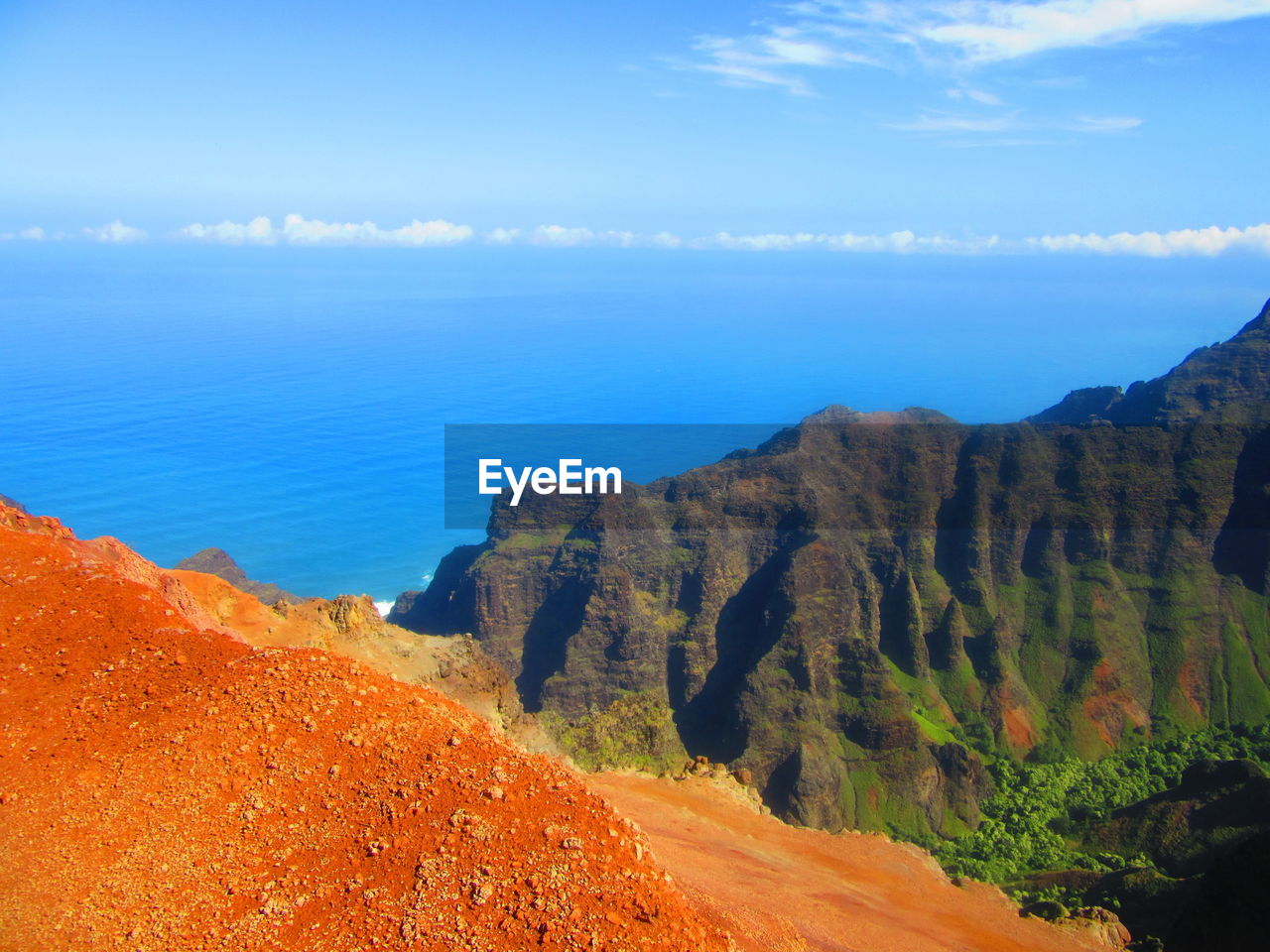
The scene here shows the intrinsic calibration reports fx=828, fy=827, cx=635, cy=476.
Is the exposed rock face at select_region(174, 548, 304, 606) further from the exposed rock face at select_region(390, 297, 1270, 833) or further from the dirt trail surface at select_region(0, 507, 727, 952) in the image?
the dirt trail surface at select_region(0, 507, 727, 952)

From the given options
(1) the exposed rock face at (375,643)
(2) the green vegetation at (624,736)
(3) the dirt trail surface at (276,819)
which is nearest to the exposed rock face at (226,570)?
(2) the green vegetation at (624,736)

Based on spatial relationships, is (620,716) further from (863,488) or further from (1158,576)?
(1158,576)

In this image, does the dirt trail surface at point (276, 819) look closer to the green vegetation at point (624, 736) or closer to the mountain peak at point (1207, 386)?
the green vegetation at point (624, 736)

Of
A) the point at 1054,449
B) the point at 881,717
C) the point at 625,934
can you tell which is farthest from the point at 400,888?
the point at 1054,449

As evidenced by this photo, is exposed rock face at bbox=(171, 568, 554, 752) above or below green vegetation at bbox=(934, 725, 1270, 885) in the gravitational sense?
above

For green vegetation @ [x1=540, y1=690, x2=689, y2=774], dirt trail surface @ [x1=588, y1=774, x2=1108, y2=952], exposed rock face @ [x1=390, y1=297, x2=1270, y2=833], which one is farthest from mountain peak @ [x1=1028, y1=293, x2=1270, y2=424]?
dirt trail surface @ [x1=588, y1=774, x2=1108, y2=952]

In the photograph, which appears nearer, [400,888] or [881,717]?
[400,888]

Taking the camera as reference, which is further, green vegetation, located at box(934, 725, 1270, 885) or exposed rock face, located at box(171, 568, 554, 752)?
green vegetation, located at box(934, 725, 1270, 885)
